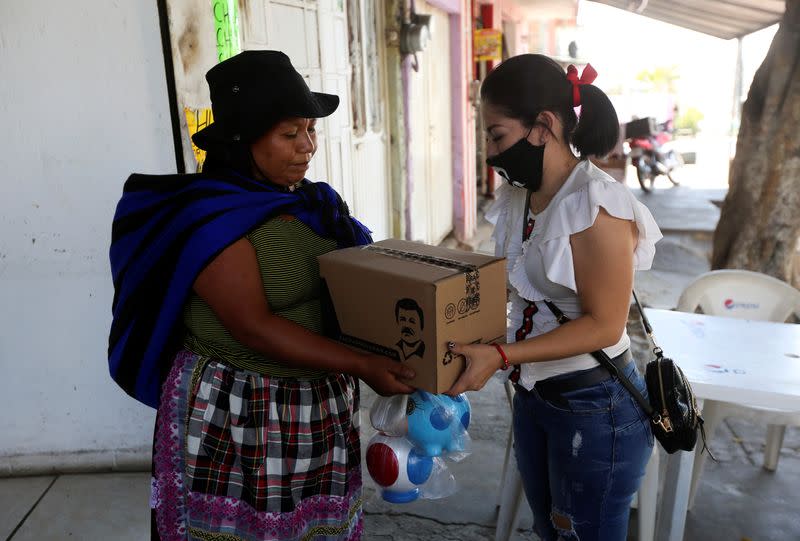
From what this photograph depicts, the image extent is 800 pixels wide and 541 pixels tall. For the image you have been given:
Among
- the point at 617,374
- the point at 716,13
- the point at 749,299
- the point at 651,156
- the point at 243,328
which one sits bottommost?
the point at 651,156

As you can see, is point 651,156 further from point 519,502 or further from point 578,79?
point 578,79

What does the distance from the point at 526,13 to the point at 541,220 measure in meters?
13.9

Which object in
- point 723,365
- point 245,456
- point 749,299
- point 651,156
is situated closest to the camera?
point 245,456

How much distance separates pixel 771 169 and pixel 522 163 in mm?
4025

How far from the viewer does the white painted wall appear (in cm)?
245

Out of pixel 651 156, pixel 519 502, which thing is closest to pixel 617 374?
pixel 519 502

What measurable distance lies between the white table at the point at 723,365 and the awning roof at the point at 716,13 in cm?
526

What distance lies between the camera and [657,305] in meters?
5.49

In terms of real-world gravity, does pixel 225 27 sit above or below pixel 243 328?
above

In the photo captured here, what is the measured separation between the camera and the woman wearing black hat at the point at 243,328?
1380 millimetres

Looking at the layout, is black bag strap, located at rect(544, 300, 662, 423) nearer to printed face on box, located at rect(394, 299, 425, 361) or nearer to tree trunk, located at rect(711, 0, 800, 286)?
printed face on box, located at rect(394, 299, 425, 361)

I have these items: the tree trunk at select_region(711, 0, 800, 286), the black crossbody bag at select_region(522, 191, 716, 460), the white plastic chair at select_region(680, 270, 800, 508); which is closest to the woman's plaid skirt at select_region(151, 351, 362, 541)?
the black crossbody bag at select_region(522, 191, 716, 460)

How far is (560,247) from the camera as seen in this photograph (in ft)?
4.66

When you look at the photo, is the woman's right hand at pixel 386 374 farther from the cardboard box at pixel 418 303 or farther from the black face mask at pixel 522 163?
the black face mask at pixel 522 163
